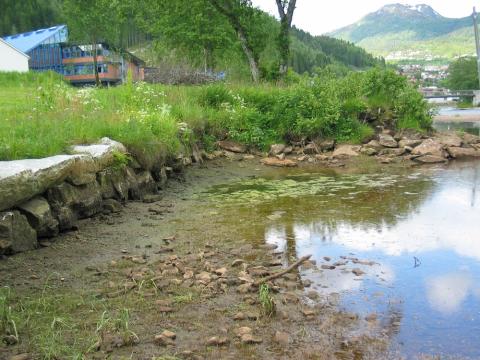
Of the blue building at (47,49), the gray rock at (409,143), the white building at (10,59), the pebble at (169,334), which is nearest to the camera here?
the pebble at (169,334)

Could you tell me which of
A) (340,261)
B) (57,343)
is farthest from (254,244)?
(57,343)

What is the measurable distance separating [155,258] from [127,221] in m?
1.70

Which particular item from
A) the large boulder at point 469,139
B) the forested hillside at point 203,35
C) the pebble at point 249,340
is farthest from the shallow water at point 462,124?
the pebble at point 249,340

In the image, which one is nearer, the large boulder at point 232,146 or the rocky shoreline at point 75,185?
the rocky shoreline at point 75,185

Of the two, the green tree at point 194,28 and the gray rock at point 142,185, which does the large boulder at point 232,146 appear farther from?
the green tree at point 194,28

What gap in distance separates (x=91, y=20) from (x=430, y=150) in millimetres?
49017

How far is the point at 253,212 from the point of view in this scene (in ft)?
26.3

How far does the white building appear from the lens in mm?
48484

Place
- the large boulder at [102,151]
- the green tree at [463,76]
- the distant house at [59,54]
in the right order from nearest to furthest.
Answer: the large boulder at [102,151] < the green tree at [463,76] < the distant house at [59,54]

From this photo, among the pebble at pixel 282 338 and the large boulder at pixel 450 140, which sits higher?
the large boulder at pixel 450 140

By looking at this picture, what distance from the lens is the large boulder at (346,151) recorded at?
44.6ft

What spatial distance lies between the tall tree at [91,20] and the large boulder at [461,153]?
45.5 m

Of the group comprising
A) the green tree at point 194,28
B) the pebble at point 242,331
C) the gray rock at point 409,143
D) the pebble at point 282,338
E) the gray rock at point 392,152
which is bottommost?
the pebble at point 282,338

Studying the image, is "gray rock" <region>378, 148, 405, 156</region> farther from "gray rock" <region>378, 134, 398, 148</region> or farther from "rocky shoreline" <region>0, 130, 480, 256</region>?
"rocky shoreline" <region>0, 130, 480, 256</region>
